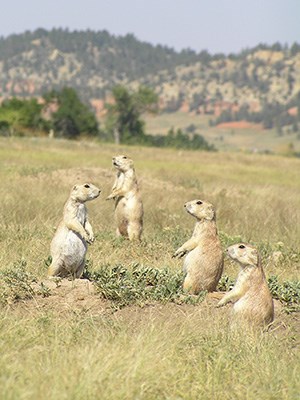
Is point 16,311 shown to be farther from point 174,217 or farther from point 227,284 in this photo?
point 174,217

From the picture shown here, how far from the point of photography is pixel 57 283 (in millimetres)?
6391

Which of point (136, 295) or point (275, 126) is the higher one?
point (136, 295)

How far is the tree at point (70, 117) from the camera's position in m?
61.7

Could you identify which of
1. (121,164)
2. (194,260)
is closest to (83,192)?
(194,260)

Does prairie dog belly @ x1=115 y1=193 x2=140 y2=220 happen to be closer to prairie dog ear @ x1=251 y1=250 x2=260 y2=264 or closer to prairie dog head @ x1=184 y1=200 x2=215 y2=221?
prairie dog head @ x1=184 y1=200 x2=215 y2=221

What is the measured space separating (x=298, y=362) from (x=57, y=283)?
2413 mm

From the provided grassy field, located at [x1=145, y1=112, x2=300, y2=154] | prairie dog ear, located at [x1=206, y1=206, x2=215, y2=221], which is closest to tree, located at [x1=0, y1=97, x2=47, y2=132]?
prairie dog ear, located at [x1=206, y1=206, x2=215, y2=221]

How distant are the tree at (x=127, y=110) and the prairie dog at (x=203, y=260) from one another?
2710 inches

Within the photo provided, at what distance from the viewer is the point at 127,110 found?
77.1 meters

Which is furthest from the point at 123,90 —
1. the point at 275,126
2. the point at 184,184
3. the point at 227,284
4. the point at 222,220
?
the point at 275,126

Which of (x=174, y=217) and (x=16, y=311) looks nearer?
(x=16, y=311)

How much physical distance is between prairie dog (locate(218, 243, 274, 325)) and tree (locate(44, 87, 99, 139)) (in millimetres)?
55433

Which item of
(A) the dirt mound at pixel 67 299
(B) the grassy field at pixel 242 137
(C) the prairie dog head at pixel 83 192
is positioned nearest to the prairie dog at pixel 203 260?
(A) the dirt mound at pixel 67 299

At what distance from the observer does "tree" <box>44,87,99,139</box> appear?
61.7 metres
